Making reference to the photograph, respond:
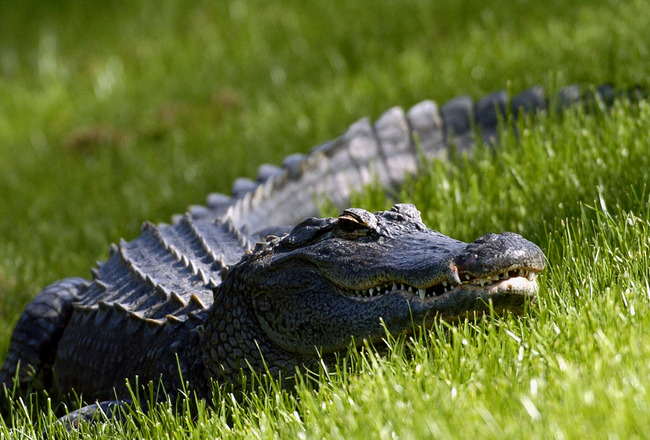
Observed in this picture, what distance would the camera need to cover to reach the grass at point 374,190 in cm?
254

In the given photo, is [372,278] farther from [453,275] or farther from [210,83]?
[210,83]

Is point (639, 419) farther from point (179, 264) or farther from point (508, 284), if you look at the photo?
point (179, 264)

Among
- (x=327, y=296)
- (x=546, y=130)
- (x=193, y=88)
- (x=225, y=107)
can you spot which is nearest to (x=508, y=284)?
(x=327, y=296)

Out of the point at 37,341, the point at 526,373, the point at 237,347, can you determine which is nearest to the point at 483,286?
the point at 526,373

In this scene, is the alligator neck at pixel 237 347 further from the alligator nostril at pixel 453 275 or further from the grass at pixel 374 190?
the alligator nostril at pixel 453 275

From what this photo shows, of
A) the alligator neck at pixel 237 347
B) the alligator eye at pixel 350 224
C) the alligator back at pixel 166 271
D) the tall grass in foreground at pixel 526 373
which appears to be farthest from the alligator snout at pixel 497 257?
the alligator back at pixel 166 271

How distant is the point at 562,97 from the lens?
573 centimetres

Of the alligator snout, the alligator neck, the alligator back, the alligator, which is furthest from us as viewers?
the alligator back

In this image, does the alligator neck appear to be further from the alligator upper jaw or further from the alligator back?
the alligator upper jaw

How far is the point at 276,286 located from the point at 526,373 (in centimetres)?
129

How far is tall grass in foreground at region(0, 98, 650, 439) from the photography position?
7.23 ft

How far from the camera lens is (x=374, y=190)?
17.9 feet

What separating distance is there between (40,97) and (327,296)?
842 cm

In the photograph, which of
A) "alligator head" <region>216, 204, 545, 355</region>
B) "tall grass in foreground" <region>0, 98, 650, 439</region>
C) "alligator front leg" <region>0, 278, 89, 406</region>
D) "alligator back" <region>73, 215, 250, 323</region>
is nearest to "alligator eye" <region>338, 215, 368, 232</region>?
"alligator head" <region>216, 204, 545, 355</region>
